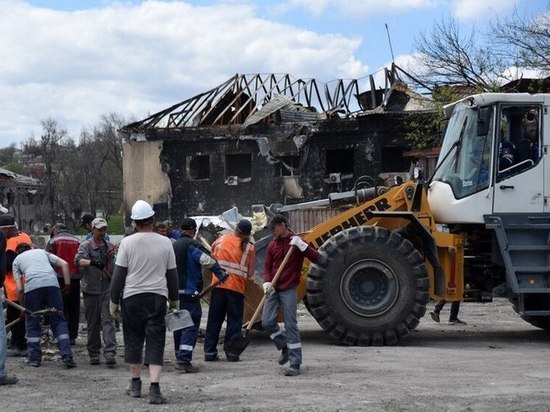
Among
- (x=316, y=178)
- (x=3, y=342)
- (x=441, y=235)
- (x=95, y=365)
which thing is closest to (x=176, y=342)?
(x=95, y=365)

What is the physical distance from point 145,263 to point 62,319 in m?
2.66

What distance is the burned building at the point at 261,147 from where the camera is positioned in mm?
36031

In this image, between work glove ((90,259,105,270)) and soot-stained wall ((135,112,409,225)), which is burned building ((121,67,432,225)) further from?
work glove ((90,259,105,270))

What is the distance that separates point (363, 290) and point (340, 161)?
25.4 m

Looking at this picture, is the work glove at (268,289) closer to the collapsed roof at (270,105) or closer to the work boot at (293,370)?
the work boot at (293,370)

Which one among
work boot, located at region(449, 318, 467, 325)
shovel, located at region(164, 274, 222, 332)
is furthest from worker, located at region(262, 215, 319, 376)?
work boot, located at region(449, 318, 467, 325)

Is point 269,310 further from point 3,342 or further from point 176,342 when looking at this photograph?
point 3,342

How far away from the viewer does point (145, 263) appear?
872 centimetres

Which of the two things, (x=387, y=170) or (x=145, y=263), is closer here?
(x=145, y=263)

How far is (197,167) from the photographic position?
128 feet

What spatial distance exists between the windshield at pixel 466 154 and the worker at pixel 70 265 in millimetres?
4994

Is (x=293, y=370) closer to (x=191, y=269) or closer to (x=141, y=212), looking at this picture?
(x=191, y=269)

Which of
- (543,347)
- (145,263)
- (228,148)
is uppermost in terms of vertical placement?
(228,148)

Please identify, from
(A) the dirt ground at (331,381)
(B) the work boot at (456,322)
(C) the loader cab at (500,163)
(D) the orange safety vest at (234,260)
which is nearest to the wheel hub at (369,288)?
(A) the dirt ground at (331,381)
